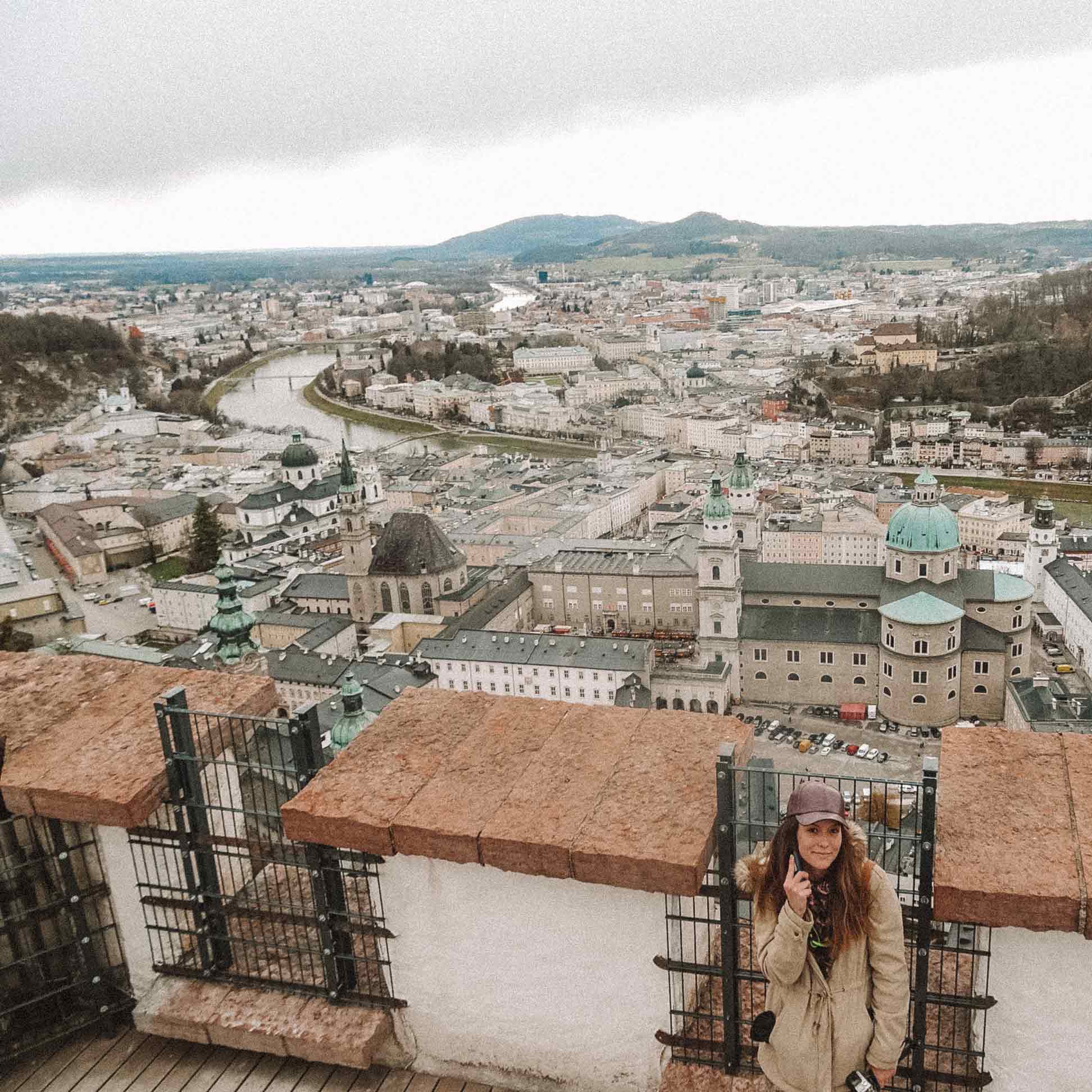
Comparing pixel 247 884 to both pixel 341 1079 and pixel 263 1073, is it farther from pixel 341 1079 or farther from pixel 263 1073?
pixel 341 1079

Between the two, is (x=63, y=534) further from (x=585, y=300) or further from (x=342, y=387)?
(x=585, y=300)


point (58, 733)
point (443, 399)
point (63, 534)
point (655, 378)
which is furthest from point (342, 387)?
point (58, 733)

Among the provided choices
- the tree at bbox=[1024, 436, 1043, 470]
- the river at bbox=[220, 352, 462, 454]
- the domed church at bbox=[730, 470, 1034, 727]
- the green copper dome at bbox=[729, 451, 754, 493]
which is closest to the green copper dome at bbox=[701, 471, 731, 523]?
the domed church at bbox=[730, 470, 1034, 727]

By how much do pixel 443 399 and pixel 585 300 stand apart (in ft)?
219

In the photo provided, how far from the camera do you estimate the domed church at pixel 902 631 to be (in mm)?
21047

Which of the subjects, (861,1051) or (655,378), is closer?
(861,1051)

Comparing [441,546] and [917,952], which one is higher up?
[917,952]

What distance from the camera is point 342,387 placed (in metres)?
79.5

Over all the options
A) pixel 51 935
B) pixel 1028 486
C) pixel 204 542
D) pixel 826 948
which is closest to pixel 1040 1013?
pixel 826 948

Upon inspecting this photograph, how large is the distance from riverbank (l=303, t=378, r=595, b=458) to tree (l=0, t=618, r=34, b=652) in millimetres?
35692

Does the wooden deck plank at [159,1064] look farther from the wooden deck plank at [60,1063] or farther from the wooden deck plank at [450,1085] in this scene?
the wooden deck plank at [450,1085]

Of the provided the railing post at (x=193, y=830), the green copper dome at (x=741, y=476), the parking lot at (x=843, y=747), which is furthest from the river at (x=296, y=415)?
the railing post at (x=193, y=830)

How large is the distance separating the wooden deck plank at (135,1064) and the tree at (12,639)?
20.9 meters

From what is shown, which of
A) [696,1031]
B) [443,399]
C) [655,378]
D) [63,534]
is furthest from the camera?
[655,378]
